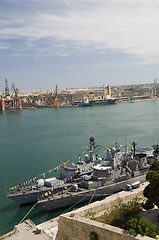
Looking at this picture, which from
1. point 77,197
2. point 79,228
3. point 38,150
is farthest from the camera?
point 38,150

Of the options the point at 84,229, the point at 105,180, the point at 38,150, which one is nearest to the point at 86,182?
the point at 105,180

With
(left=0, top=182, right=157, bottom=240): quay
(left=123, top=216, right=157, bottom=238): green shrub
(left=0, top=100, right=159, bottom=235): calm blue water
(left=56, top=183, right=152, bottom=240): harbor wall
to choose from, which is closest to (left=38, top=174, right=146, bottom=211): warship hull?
(left=0, top=100, right=159, bottom=235): calm blue water

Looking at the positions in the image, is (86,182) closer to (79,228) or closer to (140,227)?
(79,228)

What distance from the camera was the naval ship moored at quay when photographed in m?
13.2

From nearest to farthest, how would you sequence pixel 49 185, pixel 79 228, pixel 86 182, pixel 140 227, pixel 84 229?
pixel 140 227
pixel 84 229
pixel 79 228
pixel 86 182
pixel 49 185

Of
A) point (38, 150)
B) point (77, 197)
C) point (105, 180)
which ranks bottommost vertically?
point (77, 197)

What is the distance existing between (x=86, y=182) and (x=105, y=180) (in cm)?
109

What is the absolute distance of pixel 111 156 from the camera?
1504 cm

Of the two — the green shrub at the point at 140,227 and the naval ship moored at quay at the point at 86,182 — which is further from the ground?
the green shrub at the point at 140,227

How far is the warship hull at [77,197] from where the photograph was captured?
1285cm

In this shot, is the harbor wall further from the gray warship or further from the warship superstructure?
the warship superstructure

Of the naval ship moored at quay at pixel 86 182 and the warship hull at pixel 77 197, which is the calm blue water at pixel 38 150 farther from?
the naval ship moored at quay at pixel 86 182

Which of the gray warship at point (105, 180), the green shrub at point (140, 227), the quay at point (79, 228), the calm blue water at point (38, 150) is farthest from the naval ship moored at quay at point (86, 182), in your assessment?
the green shrub at point (140, 227)

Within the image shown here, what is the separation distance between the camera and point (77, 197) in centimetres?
1334
